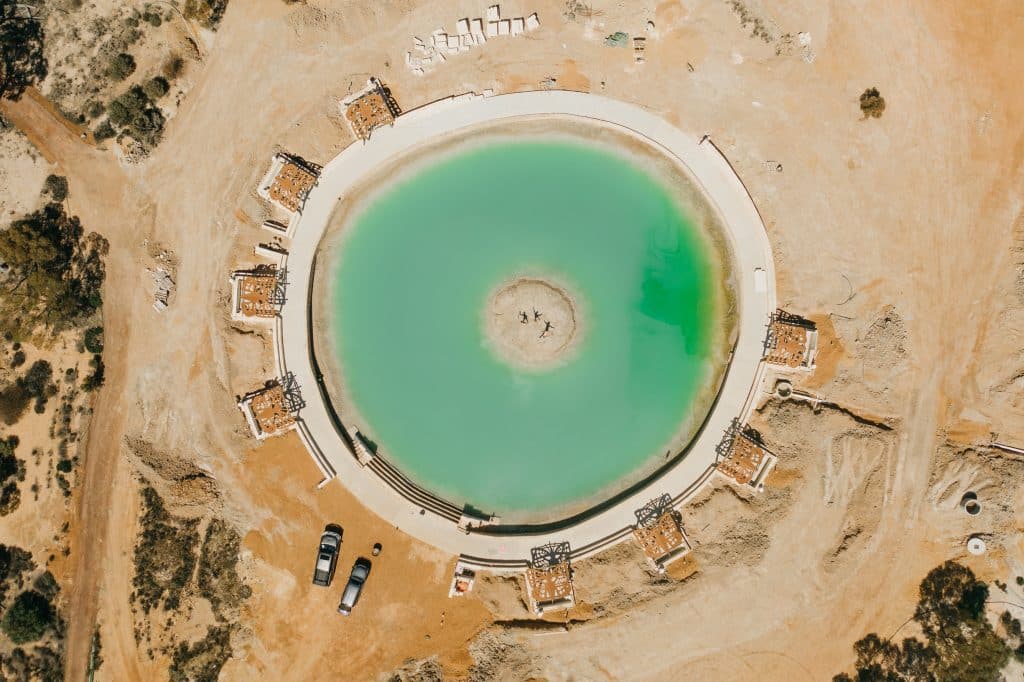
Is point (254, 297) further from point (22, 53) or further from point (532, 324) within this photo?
point (22, 53)

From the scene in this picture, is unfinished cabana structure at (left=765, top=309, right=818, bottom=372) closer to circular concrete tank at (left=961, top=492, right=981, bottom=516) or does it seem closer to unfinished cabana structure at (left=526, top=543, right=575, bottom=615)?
circular concrete tank at (left=961, top=492, right=981, bottom=516)

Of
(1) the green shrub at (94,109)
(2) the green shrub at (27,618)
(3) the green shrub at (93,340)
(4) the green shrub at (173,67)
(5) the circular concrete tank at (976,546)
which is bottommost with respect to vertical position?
(2) the green shrub at (27,618)

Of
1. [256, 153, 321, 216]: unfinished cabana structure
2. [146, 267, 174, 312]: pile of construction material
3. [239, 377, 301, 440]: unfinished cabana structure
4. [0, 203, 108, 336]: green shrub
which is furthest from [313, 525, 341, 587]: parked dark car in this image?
[0, 203, 108, 336]: green shrub

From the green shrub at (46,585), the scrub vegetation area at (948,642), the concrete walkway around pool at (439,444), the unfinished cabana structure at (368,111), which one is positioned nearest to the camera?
the scrub vegetation area at (948,642)

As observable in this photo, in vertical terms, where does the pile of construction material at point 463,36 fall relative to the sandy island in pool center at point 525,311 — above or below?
above

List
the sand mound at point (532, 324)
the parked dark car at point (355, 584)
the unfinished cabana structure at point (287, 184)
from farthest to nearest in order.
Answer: the sand mound at point (532, 324) < the unfinished cabana structure at point (287, 184) < the parked dark car at point (355, 584)

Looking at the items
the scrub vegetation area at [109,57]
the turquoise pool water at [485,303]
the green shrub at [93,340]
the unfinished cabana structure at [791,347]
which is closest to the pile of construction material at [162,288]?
the green shrub at [93,340]

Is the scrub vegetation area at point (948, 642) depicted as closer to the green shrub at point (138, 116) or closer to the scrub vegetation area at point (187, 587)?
the scrub vegetation area at point (187, 587)

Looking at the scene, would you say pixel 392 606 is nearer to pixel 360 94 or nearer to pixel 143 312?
pixel 143 312

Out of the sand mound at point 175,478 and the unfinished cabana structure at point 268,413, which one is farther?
the unfinished cabana structure at point 268,413
